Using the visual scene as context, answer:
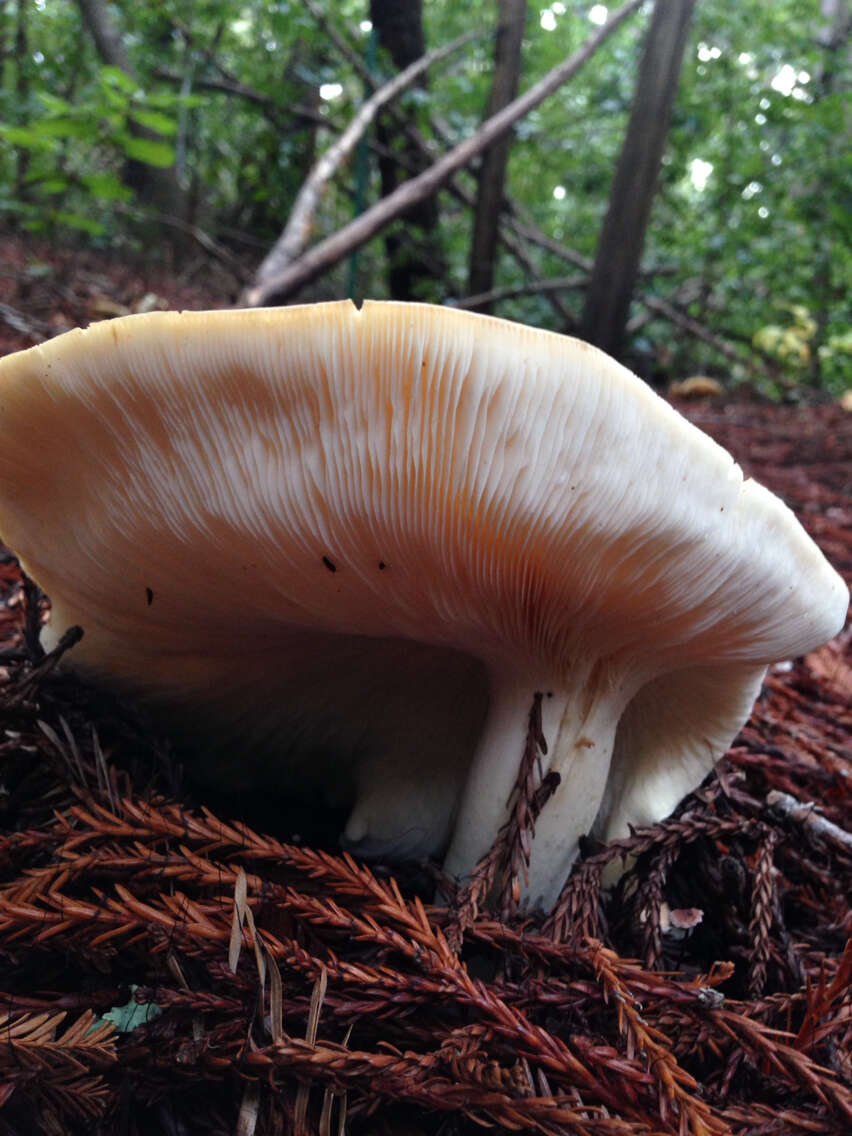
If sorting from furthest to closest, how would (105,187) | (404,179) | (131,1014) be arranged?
(404,179)
(105,187)
(131,1014)

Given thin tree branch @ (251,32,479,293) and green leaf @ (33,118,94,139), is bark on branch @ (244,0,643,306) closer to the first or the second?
thin tree branch @ (251,32,479,293)

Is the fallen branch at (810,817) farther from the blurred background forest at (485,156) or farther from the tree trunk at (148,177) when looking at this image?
the tree trunk at (148,177)

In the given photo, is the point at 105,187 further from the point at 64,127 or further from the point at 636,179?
the point at 636,179

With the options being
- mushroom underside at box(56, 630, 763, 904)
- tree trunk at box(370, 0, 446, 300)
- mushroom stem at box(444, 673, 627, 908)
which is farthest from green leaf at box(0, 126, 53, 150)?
mushroom stem at box(444, 673, 627, 908)

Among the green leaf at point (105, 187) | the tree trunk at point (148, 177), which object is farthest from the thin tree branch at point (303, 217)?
the tree trunk at point (148, 177)

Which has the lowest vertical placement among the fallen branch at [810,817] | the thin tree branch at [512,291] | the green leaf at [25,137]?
the fallen branch at [810,817]

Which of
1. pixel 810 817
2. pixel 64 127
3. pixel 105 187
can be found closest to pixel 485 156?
pixel 105 187
